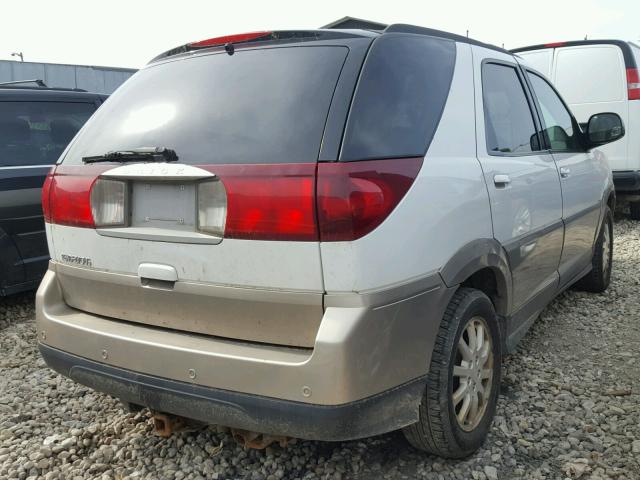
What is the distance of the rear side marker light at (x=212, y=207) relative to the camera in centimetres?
204

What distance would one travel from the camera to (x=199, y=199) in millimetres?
2094

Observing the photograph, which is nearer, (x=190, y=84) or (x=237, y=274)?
(x=237, y=274)

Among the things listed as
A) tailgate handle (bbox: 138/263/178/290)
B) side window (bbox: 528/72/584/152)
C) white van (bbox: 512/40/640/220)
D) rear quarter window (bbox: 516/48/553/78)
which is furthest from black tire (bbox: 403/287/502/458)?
rear quarter window (bbox: 516/48/553/78)

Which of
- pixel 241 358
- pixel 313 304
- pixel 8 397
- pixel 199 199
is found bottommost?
pixel 8 397

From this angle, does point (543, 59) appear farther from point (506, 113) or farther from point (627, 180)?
point (506, 113)

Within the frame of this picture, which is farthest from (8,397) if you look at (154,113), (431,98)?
(431,98)

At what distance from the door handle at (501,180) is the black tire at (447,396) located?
0.52 m

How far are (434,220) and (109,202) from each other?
4.10 ft

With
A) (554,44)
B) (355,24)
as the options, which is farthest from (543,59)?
(355,24)

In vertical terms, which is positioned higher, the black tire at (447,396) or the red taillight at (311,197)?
the red taillight at (311,197)

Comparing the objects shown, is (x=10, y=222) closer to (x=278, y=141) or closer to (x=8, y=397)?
(x=8, y=397)

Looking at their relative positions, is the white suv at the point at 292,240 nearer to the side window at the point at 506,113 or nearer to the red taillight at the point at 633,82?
the side window at the point at 506,113

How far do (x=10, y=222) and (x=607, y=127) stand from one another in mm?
4431

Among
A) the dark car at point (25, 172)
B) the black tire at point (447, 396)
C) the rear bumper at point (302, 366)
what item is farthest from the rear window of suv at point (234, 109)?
the dark car at point (25, 172)
